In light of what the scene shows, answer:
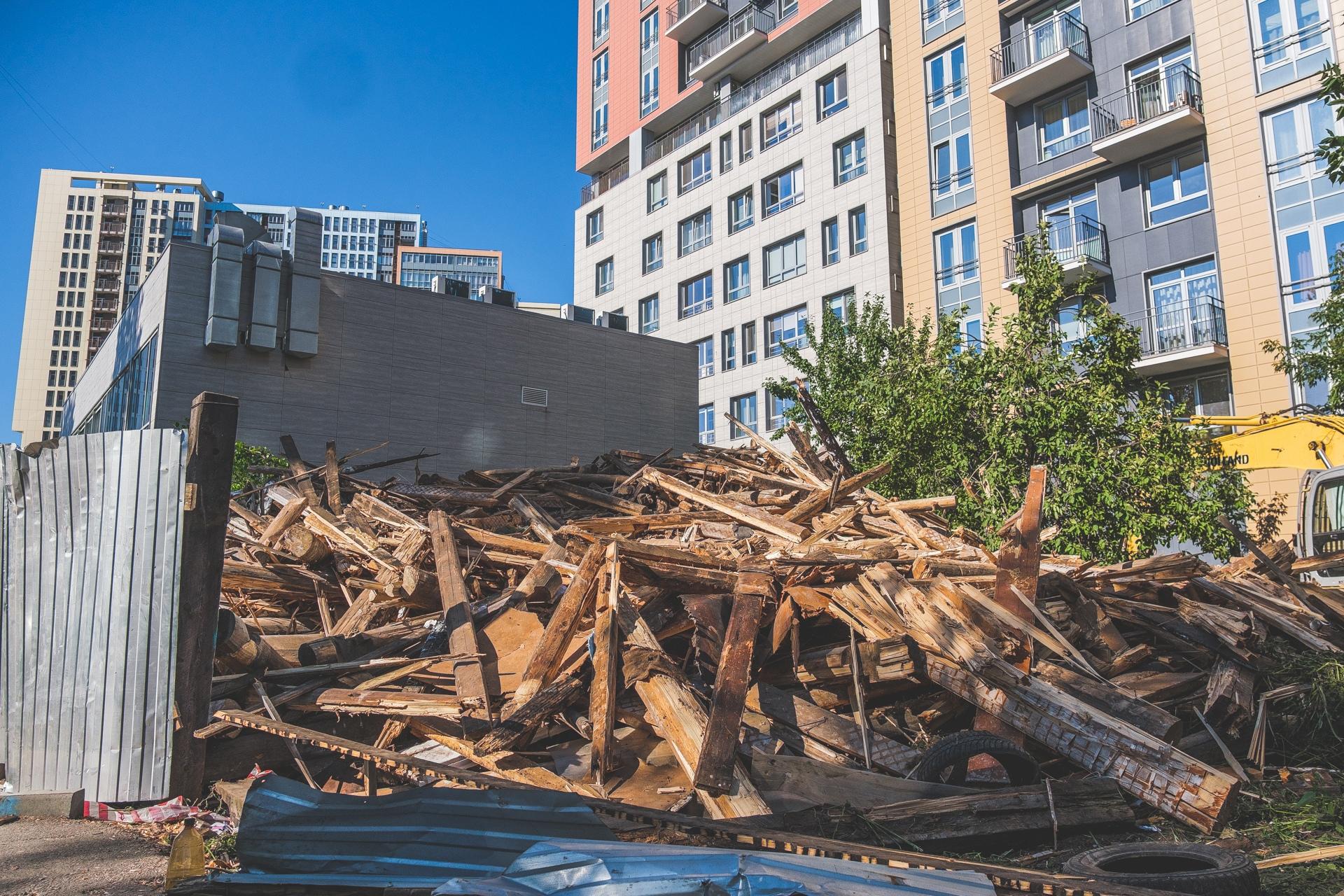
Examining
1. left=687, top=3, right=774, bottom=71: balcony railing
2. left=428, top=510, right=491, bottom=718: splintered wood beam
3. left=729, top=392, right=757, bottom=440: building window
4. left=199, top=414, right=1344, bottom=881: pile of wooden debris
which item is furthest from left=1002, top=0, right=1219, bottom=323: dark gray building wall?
left=428, top=510, right=491, bottom=718: splintered wood beam

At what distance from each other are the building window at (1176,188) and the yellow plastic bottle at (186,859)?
96.3ft

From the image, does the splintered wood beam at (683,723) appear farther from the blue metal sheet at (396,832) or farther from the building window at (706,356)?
the building window at (706,356)

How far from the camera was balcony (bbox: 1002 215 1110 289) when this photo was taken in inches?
1063

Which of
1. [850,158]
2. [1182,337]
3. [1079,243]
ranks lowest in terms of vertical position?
[1182,337]

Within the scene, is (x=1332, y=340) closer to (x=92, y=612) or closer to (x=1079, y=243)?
(x=1079, y=243)

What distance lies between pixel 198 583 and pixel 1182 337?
27093 mm

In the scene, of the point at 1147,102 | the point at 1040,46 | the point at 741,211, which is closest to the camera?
the point at 1147,102

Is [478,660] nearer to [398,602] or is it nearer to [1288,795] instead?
[398,602]

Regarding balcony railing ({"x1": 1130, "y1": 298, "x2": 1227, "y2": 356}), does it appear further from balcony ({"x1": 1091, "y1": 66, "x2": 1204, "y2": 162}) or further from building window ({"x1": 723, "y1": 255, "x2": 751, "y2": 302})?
building window ({"x1": 723, "y1": 255, "x2": 751, "y2": 302})

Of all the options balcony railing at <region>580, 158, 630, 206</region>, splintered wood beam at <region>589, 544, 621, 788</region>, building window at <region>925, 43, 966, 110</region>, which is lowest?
splintered wood beam at <region>589, 544, 621, 788</region>

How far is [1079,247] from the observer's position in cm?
2797

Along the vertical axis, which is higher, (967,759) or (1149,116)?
(1149,116)

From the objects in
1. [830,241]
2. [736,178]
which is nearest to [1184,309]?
[830,241]

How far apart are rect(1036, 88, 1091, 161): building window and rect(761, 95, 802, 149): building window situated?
11395mm
